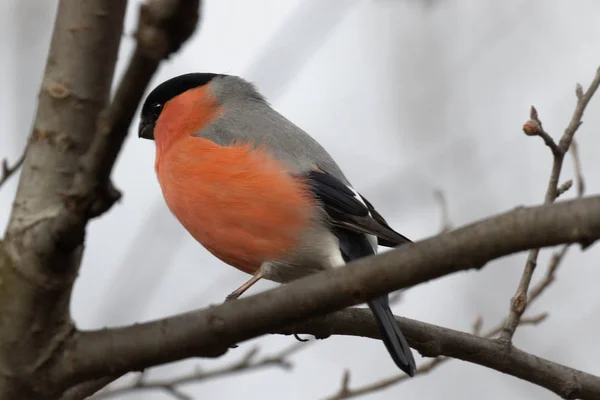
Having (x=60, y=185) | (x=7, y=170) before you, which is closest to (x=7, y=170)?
(x=7, y=170)

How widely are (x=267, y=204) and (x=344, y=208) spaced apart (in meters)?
0.33

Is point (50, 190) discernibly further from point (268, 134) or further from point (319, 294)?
point (268, 134)

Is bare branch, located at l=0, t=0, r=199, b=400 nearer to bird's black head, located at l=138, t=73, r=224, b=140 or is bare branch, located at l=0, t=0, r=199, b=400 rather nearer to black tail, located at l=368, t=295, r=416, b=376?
black tail, located at l=368, t=295, r=416, b=376

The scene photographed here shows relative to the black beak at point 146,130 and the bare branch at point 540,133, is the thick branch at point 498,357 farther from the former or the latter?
the black beak at point 146,130

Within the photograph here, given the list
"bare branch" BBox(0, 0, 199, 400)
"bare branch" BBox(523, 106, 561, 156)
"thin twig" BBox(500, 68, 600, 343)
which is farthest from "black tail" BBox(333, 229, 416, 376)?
"bare branch" BBox(0, 0, 199, 400)

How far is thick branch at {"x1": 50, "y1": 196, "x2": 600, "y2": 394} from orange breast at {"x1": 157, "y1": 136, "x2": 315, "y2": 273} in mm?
1498

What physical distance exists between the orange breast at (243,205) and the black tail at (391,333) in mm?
640

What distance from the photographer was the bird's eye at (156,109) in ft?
13.7

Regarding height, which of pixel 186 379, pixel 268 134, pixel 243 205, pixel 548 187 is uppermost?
pixel 268 134

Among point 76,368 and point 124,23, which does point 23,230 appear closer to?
point 76,368

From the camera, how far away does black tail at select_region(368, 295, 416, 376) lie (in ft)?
8.61

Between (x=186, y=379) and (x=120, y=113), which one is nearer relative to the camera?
(x=120, y=113)

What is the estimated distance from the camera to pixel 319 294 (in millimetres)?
1560

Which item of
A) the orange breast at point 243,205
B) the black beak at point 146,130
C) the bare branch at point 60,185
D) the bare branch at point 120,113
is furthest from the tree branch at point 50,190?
the black beak at point 146,130
